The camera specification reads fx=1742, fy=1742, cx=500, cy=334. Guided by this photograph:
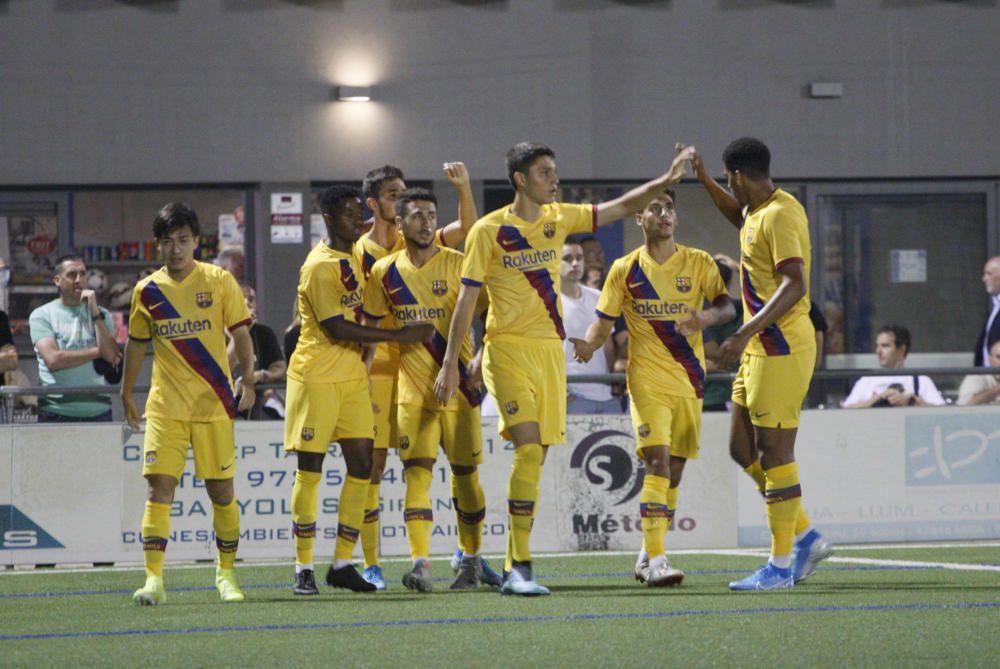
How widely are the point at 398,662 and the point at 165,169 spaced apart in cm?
1061

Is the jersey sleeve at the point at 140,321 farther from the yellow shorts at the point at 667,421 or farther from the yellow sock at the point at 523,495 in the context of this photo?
the yellow shorts at the point at 667,421

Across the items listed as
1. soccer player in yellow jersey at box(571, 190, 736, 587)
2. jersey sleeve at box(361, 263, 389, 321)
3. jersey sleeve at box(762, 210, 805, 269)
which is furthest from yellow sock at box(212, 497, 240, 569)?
jersey sleeve at box(762, 210, 805, 269)

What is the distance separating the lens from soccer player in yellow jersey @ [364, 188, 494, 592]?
29.9ft

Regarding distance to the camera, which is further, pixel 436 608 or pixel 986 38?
pixel 986 38

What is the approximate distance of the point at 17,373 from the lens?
1292 centimetres

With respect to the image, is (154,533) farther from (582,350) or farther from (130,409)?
(582,350)

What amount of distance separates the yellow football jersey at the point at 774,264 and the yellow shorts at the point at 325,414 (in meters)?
2.01

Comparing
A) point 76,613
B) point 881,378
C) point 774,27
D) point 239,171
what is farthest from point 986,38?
point 76,613

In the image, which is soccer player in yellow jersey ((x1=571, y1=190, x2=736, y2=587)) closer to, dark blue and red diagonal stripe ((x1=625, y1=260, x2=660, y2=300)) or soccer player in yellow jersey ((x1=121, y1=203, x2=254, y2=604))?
dark blue and red diagonal stripe ((x1=625, y1=260, x2=660, y2=300))

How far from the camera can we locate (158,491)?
876 cm

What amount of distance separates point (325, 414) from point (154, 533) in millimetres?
1041

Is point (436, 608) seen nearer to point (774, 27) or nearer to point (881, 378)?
point (881, 378)

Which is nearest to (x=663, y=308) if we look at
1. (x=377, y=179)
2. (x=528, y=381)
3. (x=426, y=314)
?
(x=528, y=381)

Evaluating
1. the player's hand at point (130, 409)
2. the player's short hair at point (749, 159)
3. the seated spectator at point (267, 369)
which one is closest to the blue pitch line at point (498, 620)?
the player's hand at point (130, 409)
